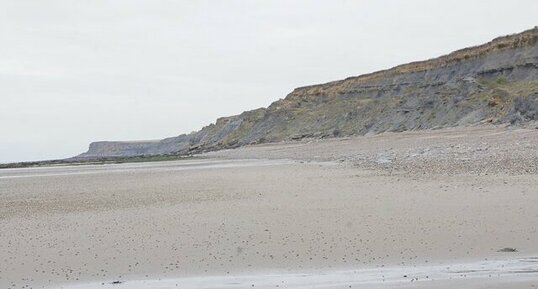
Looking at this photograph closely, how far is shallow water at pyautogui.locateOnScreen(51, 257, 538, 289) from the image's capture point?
701cm

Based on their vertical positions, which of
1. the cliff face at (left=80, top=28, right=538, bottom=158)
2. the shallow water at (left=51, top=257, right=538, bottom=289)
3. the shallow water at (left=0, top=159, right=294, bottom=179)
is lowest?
the shallow water at (left=51, top=257, right=538, bottom=289)

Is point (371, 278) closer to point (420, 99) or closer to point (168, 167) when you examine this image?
point (168, 167)

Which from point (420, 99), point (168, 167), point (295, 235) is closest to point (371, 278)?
point (295, 235)

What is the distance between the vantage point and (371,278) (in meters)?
7.35

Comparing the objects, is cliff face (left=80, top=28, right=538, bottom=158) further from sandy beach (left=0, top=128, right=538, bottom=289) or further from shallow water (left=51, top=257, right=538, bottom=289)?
shallow water (left=51, top=257, right=538, bottom=289)

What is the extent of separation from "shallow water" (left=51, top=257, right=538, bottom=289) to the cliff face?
31.5 meters

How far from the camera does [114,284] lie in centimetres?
768

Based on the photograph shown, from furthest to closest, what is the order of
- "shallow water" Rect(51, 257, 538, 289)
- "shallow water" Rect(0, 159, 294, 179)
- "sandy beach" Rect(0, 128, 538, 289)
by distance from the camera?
"shallow water" Rect(0, 159, 294, 179), "sandy beach" Rect(0, 128, 538, 289), "shallow water" Rect(51, 257, 538, 289)

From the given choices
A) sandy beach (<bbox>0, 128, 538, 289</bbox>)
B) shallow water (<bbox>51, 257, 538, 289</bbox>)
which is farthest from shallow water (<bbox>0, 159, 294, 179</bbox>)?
shallow water (<bbox>51, 257, 538, 289</bbox>)

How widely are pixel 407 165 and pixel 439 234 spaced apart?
12511 millimetres

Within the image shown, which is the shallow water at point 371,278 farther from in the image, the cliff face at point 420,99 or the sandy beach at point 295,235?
the cliff face at point 420,99

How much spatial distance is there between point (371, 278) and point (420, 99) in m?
59.3

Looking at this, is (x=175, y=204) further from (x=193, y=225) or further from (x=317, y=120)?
(x=317, y=120)

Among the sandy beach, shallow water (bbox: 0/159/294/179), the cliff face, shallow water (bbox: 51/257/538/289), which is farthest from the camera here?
the cliff face
